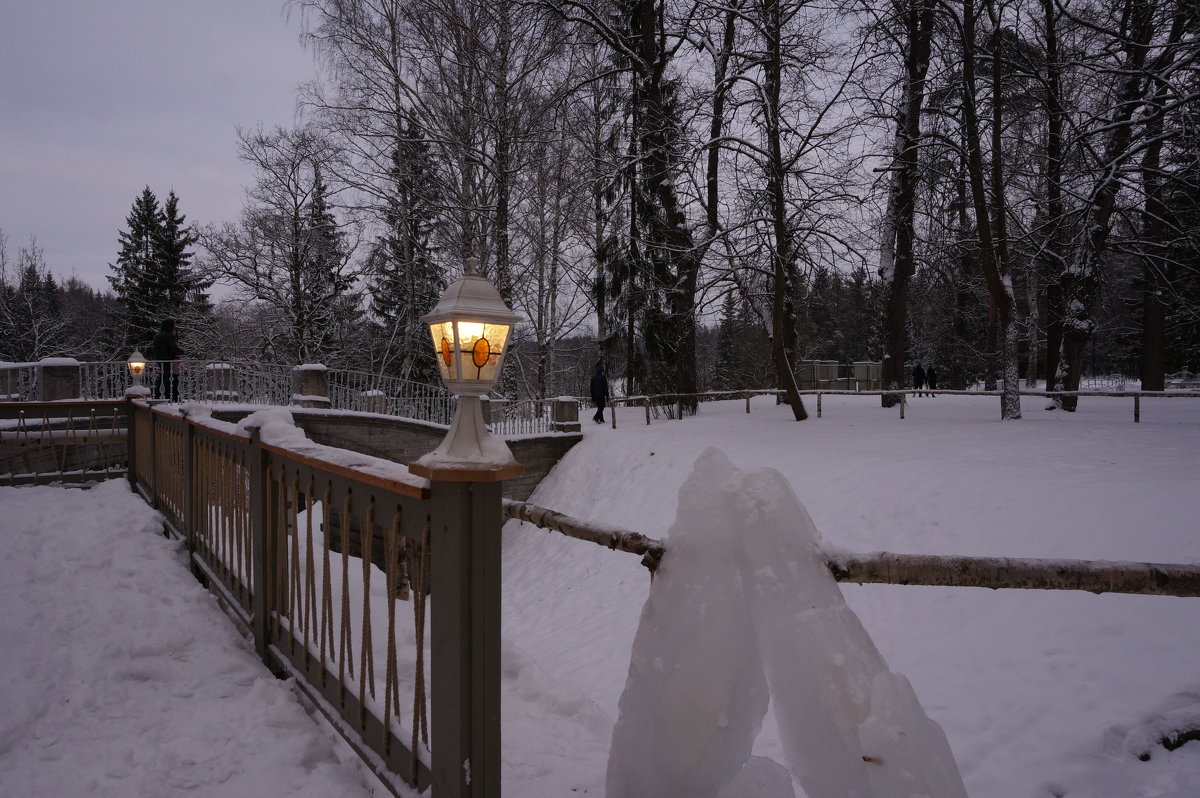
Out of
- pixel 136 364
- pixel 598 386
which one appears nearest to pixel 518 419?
pixel 598 386

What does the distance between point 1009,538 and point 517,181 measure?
48.1 ft

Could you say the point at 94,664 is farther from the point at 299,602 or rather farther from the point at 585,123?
the point at 585,123

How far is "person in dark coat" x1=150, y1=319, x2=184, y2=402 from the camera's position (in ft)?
43.3

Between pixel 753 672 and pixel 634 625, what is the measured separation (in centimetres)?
646

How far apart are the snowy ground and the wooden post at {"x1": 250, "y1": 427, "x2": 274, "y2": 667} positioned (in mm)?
217

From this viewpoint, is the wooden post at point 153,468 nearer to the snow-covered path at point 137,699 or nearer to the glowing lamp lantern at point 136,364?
the snow-covered path at point 137,699

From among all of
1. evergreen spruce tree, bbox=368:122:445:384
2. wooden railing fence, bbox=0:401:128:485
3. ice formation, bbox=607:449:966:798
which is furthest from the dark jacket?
ice formation, bbox=607:449:966:798

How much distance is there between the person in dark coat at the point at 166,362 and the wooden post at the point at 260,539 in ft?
38.6

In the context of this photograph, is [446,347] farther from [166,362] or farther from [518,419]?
[166,362]

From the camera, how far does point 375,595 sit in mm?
4305

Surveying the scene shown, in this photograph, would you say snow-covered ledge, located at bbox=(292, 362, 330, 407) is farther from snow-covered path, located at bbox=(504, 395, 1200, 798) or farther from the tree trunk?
the tree trunk

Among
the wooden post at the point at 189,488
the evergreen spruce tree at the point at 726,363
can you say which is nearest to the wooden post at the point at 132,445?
the wooden post at the point at 189,488

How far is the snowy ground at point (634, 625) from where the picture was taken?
270 cm

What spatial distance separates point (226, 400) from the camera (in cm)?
1493
